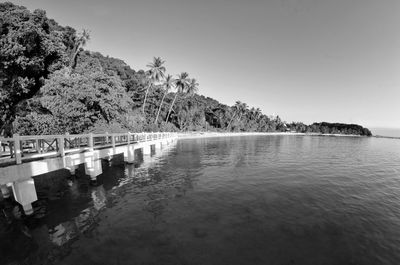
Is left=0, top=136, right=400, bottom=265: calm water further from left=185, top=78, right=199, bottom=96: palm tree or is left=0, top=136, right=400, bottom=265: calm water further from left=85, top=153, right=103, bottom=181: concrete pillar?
left=185, top=78, right=199, bottom=96: palm tree

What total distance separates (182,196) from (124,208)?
2.76 m

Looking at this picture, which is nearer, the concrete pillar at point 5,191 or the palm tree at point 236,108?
the concrete pillar at point 5,191

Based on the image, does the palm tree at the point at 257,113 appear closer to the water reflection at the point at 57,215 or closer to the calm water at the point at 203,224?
the calm water at the point at 203,224

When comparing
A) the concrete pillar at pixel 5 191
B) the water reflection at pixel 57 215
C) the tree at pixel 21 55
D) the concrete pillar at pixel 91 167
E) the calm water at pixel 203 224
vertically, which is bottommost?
the calm water at pixel 203 224

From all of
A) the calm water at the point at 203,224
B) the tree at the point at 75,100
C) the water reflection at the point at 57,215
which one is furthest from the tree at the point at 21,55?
the calm water at the point at 203,224

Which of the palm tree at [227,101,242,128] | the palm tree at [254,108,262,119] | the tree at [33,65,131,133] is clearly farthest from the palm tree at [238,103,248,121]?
the tree at [33,65,131,133]

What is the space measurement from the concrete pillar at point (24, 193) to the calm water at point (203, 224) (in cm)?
42

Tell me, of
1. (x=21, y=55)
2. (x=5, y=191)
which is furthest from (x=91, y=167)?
(x=21, y=55)

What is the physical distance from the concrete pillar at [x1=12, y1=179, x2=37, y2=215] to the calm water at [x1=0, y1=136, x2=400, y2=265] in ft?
1.38

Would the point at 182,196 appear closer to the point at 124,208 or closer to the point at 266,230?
the point at 124,208

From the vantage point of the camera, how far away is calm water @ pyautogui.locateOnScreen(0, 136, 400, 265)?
5344 mm

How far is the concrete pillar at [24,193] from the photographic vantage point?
24.6 ft

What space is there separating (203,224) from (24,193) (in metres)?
6.97

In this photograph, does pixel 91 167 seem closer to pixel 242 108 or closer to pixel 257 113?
pixel 242 108
